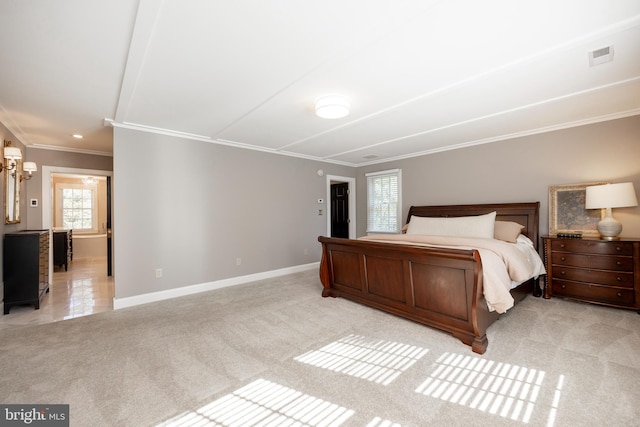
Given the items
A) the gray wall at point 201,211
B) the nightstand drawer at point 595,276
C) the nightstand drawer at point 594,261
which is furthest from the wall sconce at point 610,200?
the gray wall at point 201,211

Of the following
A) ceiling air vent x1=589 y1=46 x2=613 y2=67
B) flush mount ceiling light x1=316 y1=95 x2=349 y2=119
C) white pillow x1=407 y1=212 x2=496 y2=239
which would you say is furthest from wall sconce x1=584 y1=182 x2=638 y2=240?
flush mount ceiling light x1=316 y1=95 x2=349 y2=119

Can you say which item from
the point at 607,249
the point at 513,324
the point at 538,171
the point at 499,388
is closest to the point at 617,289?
the point at 607,249

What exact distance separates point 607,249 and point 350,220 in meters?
4.27

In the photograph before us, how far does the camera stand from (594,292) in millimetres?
3172

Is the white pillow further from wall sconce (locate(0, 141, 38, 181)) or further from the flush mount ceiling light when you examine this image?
wall sconce (locate(0, 141, 38, 181))

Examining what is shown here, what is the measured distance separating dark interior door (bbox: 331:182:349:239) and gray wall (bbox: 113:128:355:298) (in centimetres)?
136

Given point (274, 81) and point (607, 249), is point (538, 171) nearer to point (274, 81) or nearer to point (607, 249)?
point (607, 249)

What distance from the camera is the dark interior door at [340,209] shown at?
6.67 metres

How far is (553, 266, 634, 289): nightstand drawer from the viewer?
2992 mm

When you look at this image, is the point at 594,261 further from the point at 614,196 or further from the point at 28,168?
the point at 28,168

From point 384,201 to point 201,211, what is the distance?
12.2 ft

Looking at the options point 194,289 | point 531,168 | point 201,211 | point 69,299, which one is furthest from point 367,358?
point 69,299

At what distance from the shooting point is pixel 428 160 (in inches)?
202

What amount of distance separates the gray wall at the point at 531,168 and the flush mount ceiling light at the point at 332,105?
294cm
